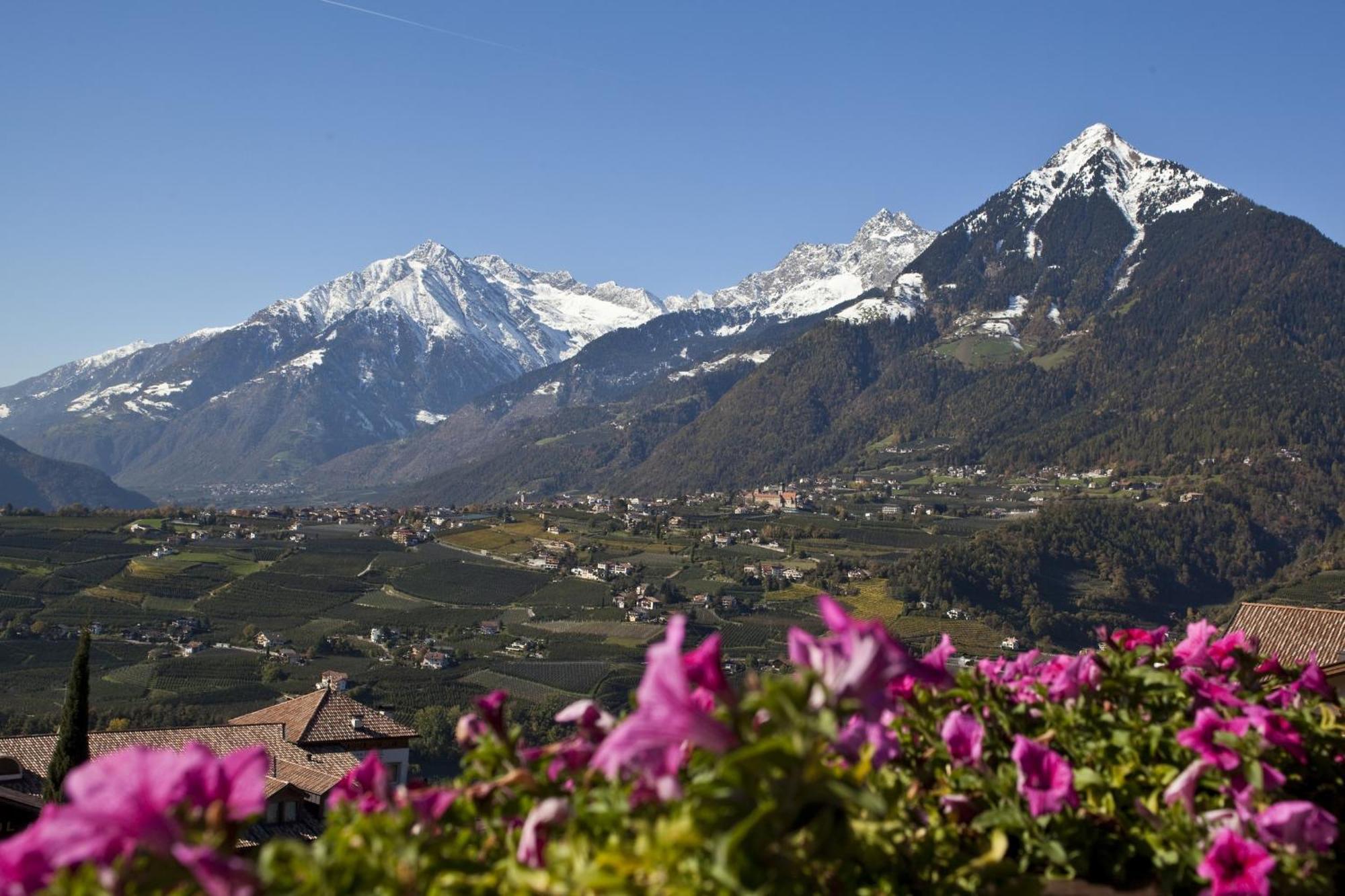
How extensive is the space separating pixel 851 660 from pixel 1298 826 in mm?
1209

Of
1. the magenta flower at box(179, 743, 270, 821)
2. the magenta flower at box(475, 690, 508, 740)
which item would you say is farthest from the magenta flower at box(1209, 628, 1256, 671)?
the magenta flower at box(179, 743, 270, 821)

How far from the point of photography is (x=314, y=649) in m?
75.4

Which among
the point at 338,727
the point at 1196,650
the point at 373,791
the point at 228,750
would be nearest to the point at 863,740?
the point at 373,791

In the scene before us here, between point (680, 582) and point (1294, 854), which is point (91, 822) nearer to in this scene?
point (1294, 854)

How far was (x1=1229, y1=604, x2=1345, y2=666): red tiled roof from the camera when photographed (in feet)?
58.7

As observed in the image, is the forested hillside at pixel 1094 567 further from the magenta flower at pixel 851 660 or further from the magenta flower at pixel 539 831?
the magenta flower at pixel 851 660

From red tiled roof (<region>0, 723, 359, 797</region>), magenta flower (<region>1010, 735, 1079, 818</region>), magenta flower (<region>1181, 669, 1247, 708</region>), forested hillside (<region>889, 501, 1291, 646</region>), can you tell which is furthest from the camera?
forested hillside (<region>889, 501, 1291, 646</region>)

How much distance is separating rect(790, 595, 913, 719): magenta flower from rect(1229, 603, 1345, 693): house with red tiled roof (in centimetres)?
1633

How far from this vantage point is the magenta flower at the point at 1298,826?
2348mm

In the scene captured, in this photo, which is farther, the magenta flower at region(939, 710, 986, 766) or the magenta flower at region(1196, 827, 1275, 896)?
the magenta flower at region(939, 710, 986, 766)

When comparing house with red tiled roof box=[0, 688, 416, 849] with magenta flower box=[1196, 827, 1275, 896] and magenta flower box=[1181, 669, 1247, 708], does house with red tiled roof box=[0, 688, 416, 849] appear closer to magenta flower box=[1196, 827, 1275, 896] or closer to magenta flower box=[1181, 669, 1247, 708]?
magenta flower box=[1181, 669, 1247, 708]

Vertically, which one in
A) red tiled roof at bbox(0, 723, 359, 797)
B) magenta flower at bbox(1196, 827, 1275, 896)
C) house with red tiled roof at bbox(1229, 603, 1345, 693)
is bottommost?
red tiled roof at bbox(0, 723, 359, 797)

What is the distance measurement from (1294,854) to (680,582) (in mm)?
96567

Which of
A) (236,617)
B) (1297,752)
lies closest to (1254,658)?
(1297,752)
